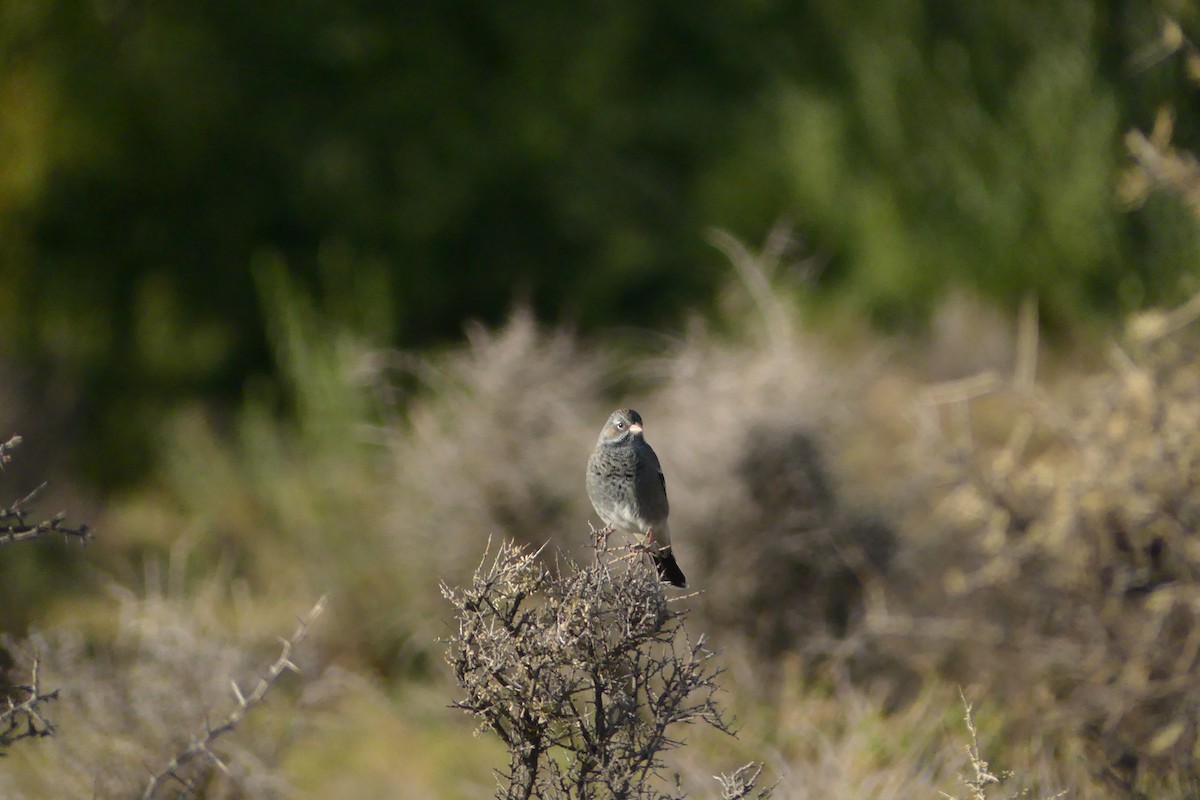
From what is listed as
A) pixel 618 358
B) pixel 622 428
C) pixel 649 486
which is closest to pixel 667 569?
pixel 649 486

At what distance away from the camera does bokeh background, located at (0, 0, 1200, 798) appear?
148 inches

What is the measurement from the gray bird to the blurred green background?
13.5 feet

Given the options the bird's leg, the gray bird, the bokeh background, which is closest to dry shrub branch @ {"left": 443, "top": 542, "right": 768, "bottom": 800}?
the bird's leg

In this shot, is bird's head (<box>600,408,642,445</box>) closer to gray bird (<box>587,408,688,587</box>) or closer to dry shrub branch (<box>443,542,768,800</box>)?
gray bird (<box>587,408,688,587</box>)

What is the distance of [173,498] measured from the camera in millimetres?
7410

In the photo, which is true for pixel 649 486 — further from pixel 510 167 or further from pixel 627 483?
pixel 510 167

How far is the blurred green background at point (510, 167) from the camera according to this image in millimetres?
7531

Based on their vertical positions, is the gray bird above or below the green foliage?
below

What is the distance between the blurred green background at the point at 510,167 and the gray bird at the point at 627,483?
13.5 feet

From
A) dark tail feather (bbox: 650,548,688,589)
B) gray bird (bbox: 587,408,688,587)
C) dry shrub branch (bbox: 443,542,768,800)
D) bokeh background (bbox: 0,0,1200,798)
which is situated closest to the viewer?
dry shrub branch (bbox: 443,542,768,800)

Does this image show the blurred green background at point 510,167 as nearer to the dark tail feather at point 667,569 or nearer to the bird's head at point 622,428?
the dark tail feather at point 667,569

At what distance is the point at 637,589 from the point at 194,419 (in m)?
6.07

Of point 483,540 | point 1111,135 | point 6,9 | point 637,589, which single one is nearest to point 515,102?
point 6,9

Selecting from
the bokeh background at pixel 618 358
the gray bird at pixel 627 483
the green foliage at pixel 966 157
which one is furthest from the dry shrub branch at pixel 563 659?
the green foliage at pixel 966 157
